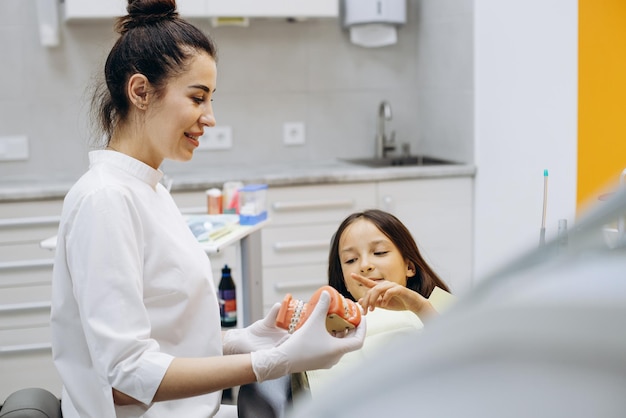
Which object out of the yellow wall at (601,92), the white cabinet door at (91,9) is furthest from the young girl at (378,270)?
the white cabinet door at (91,9)

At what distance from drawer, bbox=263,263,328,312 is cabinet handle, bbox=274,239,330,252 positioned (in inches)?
3.5

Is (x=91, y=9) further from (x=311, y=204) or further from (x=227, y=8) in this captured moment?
(x=311, y=204)

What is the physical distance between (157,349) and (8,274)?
2.39 meters

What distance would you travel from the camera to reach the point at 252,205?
277cm

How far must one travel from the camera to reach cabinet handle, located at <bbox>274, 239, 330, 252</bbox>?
3.77m

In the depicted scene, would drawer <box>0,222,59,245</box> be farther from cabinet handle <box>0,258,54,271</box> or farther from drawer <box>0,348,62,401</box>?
drawer <box>0,348,62,401</box>

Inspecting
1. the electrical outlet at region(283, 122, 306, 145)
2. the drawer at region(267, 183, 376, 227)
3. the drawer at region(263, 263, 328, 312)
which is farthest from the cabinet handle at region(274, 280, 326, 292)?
the electrical outlet at region(283, 122, 306, 145)

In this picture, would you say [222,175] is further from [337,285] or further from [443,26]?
[337,285]

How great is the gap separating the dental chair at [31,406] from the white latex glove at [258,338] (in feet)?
1.33

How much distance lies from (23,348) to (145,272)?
2.35m

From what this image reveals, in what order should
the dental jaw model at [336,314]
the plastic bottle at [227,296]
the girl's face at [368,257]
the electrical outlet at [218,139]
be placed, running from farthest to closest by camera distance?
the electrical outlet at [218,139] → the plastic bottle at [227,296] → the girl's face at [368,257] → the dental jaw model at [336,314]

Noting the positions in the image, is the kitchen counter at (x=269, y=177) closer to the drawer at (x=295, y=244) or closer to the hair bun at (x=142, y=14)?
the drawer at (x=295, y=244)

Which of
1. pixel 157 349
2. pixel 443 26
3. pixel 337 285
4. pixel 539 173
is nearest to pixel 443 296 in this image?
pixel 337 285

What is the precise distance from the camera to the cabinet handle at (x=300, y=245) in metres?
3.77
